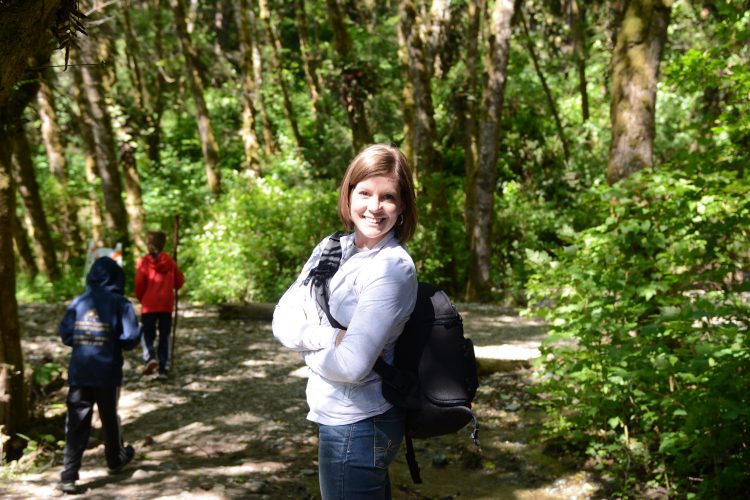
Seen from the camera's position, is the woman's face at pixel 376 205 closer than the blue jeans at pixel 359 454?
No

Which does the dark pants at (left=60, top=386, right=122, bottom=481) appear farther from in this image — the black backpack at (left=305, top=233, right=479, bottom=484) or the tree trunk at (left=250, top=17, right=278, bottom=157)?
the tree trunk at (left=250, top=17, right=278, bottom=157)

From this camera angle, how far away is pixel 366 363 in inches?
97.5

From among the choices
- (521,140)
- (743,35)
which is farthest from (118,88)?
(743,35)

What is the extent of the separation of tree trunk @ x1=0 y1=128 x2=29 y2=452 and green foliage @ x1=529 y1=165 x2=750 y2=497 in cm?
497

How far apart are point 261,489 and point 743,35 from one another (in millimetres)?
4936

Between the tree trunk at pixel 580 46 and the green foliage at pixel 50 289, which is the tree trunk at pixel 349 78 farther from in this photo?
the tree trunk at pixel 580 46

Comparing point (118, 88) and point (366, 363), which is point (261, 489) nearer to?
point (366, 363)

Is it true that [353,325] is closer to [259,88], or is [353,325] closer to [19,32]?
[19,32]

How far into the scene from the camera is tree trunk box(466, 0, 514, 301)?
630 inches

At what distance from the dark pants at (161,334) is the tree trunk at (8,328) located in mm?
2358

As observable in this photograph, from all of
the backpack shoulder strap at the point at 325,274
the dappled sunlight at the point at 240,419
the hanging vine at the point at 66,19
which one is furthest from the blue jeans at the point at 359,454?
the dappled sunlight at the point at 240,419

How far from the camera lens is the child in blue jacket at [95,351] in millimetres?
5965

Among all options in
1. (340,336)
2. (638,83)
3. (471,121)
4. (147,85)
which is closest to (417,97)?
(471,121)

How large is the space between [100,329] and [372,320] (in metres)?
4.23
